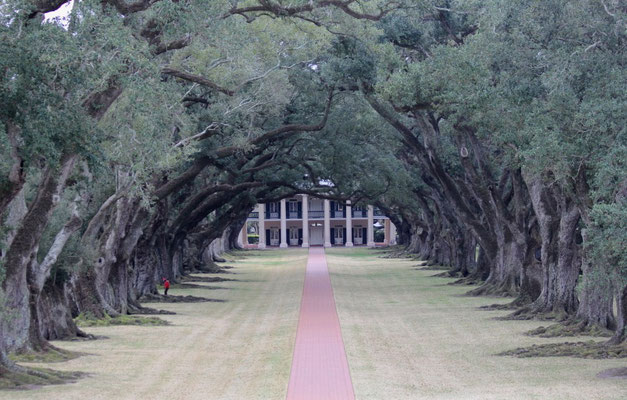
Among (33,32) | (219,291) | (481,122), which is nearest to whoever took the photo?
(33,32)

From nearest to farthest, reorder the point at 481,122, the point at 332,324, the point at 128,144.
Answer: the point at 128,144, the point at 481,122, the point at 332,324

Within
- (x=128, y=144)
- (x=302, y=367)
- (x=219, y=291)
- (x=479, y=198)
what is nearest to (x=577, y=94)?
(x=302, y=367)

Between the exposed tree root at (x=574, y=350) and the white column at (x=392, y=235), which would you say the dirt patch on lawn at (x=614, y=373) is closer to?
the exposed tree root at (x=574, y=350)

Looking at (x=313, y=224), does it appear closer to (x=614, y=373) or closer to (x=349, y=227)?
(x=349, y=227)

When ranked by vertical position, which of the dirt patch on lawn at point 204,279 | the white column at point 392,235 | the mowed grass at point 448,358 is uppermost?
the white column at point 392,235

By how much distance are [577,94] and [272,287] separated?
2767cm

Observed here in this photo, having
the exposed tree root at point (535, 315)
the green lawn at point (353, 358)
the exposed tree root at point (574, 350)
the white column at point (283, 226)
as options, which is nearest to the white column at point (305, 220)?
the white column at point (283, 226)

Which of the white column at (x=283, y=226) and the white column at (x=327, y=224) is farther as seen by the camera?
the white column at (x=283, y=226)

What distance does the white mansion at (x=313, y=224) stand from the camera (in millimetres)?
105875

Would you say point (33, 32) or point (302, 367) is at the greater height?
point (33, 32)

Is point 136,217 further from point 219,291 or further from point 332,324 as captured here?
point 219,291

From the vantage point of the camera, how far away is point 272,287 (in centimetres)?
4300

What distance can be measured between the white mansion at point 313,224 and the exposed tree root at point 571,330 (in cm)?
8122

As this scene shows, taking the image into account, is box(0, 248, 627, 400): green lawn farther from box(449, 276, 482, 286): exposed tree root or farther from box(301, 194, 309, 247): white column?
box(301, 194, 309, 247): white column
